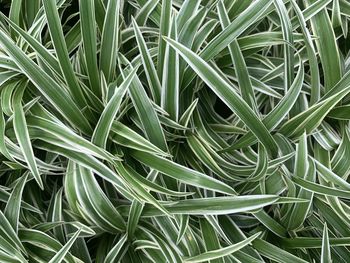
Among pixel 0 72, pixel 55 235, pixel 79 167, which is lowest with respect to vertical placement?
pixel 55 235

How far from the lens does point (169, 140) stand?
0.72 m

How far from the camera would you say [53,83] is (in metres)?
0.64

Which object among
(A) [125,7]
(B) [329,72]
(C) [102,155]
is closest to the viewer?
(C) [102,155]

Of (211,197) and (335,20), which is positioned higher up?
(335,20)

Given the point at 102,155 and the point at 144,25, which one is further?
the point at 144,25

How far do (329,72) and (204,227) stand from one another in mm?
299

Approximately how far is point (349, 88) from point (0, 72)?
49 centimetres

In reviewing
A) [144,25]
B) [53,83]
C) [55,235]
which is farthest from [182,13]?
[55,235]

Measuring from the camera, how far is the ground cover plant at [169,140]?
2.08 ft

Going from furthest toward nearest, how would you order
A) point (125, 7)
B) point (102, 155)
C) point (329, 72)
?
point (125, 7), point (329, 72), point (102, 155)

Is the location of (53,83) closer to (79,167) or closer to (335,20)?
(79,167)

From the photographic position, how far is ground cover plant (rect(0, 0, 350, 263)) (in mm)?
634

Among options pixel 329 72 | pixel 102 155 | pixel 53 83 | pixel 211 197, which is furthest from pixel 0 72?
pixel 329 72

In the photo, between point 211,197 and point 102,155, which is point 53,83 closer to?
point 102,155
